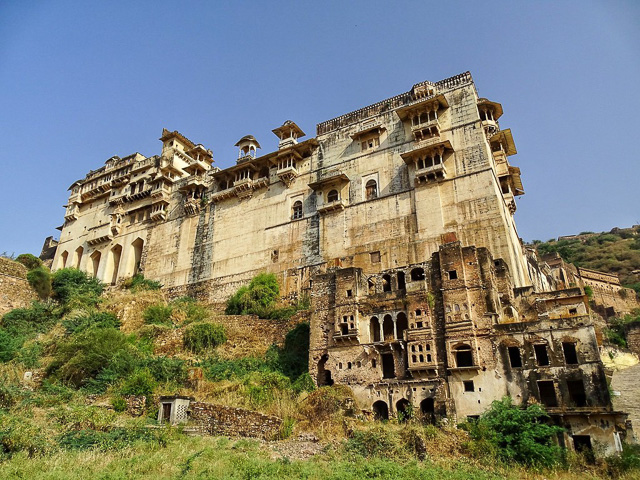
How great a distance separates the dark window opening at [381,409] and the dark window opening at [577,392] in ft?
19.6

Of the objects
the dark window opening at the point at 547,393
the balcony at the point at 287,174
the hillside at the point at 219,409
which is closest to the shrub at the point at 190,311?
the hillside at the point at 219,409

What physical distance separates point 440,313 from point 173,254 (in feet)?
81.9

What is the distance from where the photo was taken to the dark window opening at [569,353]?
15.7 meters

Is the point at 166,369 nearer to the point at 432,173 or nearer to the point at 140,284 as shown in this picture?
the point at 432,173

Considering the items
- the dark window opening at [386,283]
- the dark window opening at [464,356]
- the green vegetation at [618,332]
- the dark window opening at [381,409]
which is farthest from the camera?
the green vegetation at [618,332]

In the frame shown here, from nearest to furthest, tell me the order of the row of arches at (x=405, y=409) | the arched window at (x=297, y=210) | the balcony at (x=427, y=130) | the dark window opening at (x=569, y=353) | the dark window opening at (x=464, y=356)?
1. the dark window opening at (x=569, y=353)
2. the row of arches at (x=405, y=409)
3. the dark window opening at (x=464, y=356)
4. the balcony at (x=427, y=130)
5. the arched window at (x=297, y=210)

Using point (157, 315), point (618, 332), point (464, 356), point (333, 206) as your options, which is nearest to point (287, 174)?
point (333, 206)

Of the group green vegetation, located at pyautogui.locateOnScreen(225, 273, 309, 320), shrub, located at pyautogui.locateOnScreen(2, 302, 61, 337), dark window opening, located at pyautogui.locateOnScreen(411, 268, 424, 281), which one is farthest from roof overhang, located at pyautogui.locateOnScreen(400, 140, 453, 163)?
shrub, located at pyautogui.locateOnScreen(2, 302, 61, 337)

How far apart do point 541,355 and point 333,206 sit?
54.7 feet

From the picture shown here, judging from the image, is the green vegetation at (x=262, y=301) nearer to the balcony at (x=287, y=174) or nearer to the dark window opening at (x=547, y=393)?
the balcony at (x=287, y=174)

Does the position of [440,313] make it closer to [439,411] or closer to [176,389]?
[439,411]

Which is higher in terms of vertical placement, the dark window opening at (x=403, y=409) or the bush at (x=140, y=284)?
the bush at (x=140, y=284)

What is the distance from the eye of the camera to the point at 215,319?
26.4 m

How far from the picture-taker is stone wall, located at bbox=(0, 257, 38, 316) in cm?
3019
